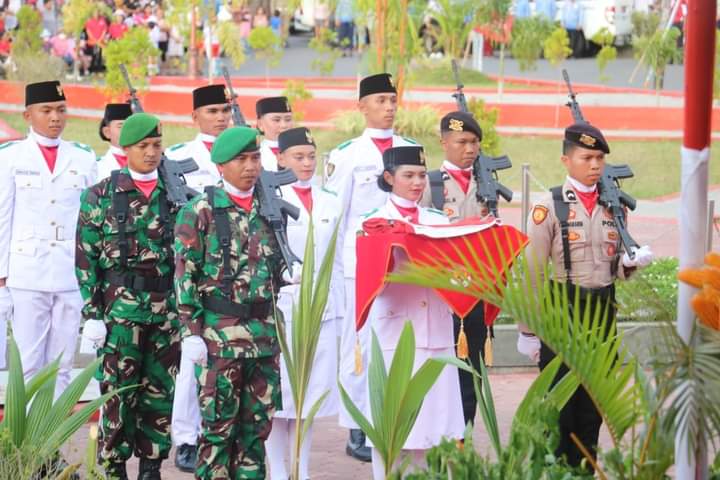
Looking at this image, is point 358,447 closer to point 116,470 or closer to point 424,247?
point 116,470

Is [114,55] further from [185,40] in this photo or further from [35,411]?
[35,411]

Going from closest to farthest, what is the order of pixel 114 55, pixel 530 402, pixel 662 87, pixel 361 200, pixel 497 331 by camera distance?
pixel 530 402 → pixel 361 200 → pixel 497 331 → pixel 114 55 → pixel 662 87

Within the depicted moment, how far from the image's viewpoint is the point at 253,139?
6785 millimetres

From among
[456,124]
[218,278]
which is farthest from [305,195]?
[218,278]

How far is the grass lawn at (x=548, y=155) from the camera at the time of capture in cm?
1936

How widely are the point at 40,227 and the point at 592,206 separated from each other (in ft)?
9.94

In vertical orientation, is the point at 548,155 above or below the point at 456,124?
below

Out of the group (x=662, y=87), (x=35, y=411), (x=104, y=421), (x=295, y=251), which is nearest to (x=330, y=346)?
(x=295, y=251)

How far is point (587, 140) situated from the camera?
24.4ft

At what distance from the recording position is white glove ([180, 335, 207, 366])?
6.62 m

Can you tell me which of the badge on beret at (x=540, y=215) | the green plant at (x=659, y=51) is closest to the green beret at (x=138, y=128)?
the badge on beret at (x=540, y=215)

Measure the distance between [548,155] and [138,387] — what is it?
553 inches

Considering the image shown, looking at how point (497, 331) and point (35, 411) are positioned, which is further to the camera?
point (497, 331)

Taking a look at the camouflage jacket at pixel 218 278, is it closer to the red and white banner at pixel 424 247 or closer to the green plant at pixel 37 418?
the red and white banner at pixel 424 247
